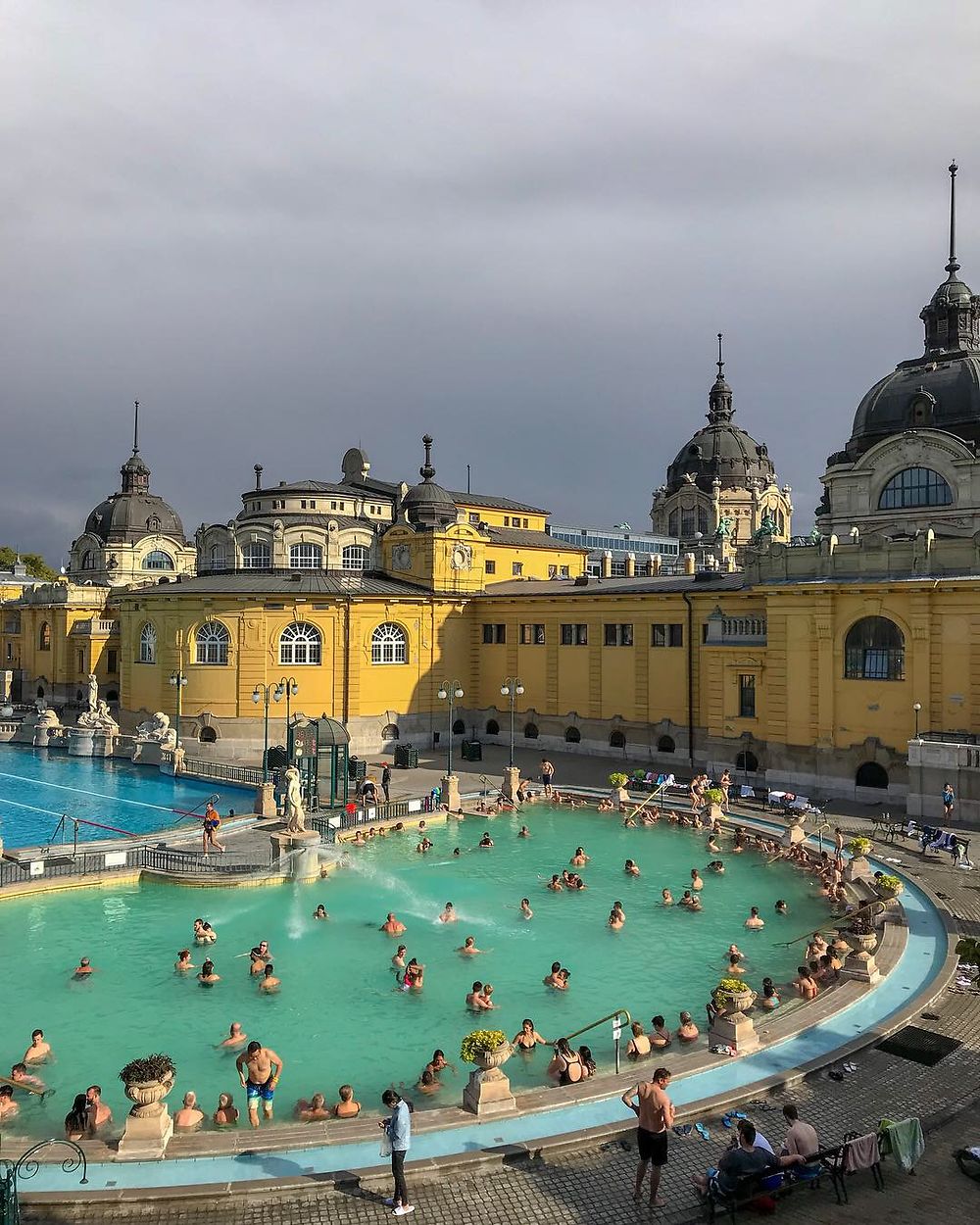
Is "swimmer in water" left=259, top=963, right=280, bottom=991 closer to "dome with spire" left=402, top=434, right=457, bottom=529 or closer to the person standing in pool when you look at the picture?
A: the person standing in pool

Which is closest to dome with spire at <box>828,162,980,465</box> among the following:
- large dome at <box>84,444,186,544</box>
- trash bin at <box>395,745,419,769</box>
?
trash bin at <box>395,745,419,769</box>

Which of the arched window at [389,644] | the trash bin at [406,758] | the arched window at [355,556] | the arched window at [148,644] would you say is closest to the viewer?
the trash bin at [406,758]

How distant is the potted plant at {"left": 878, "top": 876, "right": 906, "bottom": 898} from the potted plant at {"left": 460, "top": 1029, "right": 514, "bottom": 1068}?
13.3 meters

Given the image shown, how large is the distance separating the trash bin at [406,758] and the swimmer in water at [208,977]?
26581mm

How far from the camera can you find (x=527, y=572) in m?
65.0

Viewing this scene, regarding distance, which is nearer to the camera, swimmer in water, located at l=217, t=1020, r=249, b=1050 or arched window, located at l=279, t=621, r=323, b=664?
swimmer in water, located at l=217, t=1020, r=249, b=1050

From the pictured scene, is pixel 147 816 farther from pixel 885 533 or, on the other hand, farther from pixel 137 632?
pixel 885 533

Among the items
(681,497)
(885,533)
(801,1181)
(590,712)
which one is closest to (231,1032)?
(801,1181)

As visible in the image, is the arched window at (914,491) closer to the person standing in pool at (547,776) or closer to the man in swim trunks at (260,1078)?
the person standing in pool at (547,776)

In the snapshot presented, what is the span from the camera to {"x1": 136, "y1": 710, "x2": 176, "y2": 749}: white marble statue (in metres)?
48.2

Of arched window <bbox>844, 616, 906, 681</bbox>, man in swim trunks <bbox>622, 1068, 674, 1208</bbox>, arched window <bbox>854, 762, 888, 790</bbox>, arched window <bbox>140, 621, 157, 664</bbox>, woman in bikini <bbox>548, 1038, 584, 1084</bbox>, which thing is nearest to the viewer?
man in swim trunks <bbox>622, 1068, 674, 1208</bbox>

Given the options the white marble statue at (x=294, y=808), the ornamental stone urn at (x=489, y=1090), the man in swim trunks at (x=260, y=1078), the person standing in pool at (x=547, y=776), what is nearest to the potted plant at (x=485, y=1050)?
the ornamental stone urn at (x=489, y=1090)

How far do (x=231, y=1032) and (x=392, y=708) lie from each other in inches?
1362

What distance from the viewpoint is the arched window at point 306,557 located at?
5597 cm
